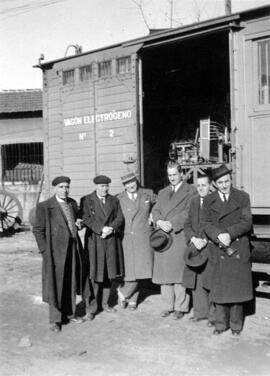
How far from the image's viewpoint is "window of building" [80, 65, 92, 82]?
7.39 m

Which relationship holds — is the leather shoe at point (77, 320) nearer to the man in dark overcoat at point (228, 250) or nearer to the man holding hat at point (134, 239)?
the man holding hat at point (134, 239)

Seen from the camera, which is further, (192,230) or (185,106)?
(185,106)

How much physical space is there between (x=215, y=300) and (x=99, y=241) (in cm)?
147

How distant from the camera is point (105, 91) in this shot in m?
7.19

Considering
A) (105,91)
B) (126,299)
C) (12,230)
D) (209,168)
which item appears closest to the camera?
(126,299)

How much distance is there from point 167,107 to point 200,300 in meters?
5.67

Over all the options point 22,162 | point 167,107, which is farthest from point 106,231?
point 22,162

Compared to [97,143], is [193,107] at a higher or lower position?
higher

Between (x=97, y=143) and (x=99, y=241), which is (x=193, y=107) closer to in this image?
(x=97, y=143)

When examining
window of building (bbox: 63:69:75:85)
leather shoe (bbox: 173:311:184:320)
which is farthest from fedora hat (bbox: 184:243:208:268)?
window of building (bbox: 63:69:75:85)

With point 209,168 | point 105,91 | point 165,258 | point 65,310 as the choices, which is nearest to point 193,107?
point 209,168

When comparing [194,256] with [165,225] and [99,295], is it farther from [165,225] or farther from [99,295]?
[99,295]

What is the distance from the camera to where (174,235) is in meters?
4.96

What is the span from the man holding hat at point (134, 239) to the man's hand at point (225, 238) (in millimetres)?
1287
